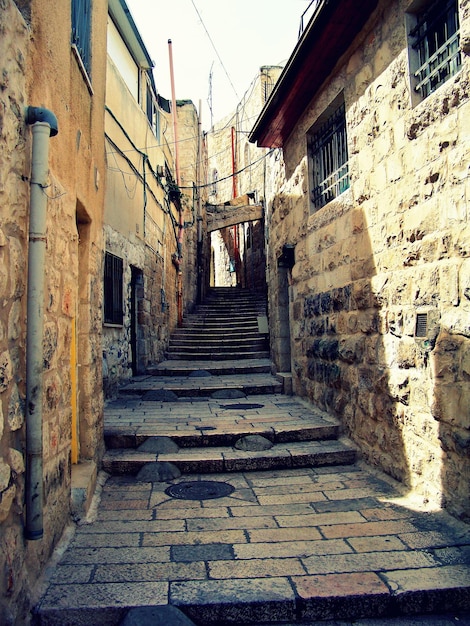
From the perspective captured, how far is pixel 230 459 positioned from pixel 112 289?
3651 millimetres

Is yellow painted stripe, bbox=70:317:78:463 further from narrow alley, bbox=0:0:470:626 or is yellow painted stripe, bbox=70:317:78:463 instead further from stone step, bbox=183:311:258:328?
stone step, bbox=183:311:258:328

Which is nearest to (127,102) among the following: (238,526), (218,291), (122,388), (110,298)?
(110,298)

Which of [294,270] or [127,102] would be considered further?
[127,102]

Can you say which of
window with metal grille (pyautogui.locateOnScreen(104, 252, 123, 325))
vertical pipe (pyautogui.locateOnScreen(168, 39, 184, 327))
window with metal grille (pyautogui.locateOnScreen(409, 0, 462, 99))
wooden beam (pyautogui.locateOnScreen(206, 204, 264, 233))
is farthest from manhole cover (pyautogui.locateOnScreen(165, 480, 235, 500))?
wooden beam (pyautogui.locateOnScreen(206, 204, 264, 233))

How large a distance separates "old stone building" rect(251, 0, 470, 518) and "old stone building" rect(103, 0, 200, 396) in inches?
98.4

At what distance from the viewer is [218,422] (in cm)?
557

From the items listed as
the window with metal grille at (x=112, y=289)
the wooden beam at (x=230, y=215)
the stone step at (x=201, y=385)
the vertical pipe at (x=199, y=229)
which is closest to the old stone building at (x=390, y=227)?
the stone step at (x=201, y=385)

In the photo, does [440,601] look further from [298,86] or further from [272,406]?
[298,86]

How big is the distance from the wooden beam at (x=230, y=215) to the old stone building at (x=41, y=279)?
1355 centimetres

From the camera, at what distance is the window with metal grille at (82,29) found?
3.56 meters

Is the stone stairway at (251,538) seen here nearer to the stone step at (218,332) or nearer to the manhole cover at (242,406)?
the manhole cover at (242,406)

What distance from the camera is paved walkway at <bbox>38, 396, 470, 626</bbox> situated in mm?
2395

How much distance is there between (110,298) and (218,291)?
12350mm

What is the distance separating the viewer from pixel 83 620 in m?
2.30
